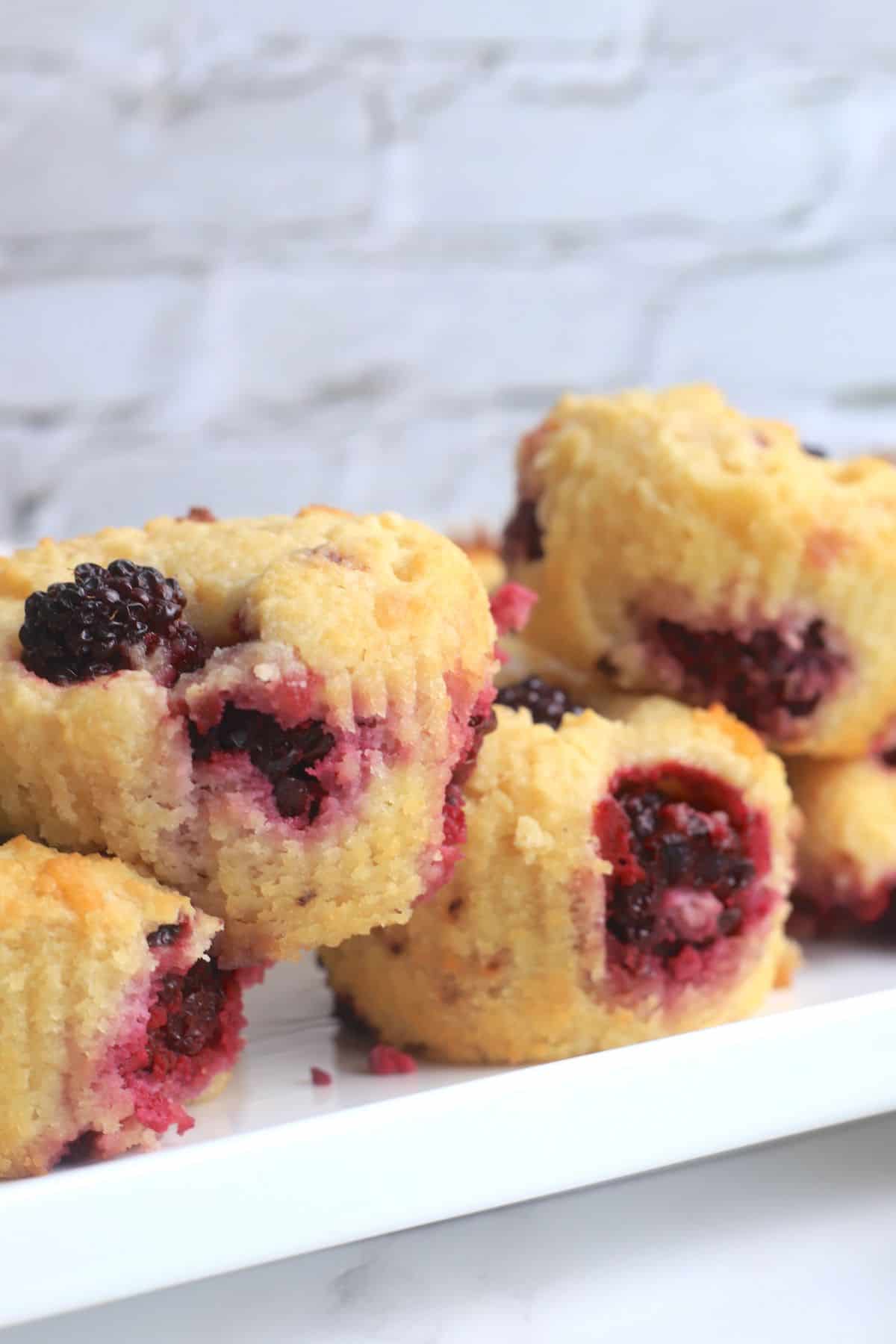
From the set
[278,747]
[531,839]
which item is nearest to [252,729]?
[278,747]

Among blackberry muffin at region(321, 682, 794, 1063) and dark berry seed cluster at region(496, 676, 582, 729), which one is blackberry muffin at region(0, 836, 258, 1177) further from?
dark berry seed cluster at region(496, 676, 582, 729)

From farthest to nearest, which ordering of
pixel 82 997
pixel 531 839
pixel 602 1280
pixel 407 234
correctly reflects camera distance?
pixel 407 234, pixel 531 839, pixel 602 1280, pixel 82 997

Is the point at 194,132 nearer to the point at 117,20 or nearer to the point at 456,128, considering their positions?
the point at 117,20

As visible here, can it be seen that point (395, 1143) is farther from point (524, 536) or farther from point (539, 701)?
point (524, 536)

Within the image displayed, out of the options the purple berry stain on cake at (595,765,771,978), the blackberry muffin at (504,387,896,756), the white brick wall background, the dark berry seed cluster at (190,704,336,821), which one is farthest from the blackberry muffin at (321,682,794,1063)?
the white brick wall background

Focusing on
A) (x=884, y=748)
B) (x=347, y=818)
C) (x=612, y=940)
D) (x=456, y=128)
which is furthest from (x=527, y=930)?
(x=456, y=128)

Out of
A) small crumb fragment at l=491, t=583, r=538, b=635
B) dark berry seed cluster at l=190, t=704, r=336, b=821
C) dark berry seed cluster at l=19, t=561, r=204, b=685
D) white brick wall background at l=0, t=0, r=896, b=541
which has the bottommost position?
white brick wall background at l=0, t=0, r=896, b=541

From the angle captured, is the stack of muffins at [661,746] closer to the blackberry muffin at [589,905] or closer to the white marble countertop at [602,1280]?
the blackberry muffin at [589,905]
